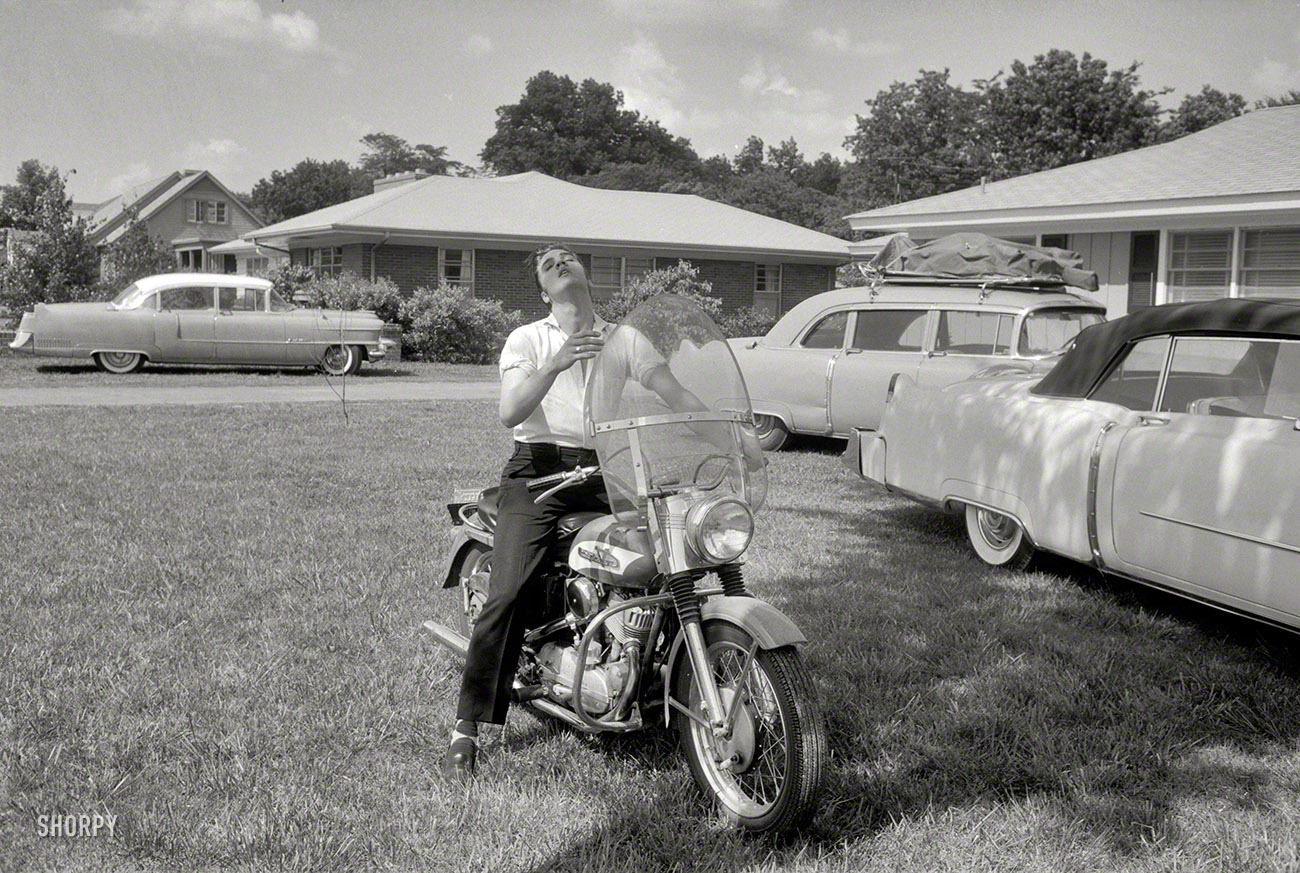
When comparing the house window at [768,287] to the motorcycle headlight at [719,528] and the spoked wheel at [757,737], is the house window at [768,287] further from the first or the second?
the motorcycle headlight at [719,528]

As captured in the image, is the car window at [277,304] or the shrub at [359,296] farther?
the shrub at [359,296]

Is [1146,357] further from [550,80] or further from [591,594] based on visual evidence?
[550,80]

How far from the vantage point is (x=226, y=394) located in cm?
1688

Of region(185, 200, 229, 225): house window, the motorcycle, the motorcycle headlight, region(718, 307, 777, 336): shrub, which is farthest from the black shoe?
region(185, 200, 229, 225): house window

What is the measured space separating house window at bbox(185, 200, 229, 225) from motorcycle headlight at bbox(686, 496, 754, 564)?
63.8 m

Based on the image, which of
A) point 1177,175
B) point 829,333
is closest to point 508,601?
point 829,333

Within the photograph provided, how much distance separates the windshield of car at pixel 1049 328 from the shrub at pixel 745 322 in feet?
64.0

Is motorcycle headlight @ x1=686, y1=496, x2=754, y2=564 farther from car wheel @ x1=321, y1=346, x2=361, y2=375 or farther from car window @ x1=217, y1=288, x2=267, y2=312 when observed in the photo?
car window @ x1=217, y1=288, x2=267, y2=312

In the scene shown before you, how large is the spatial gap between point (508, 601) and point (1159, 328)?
11.0ft

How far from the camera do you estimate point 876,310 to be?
10.9 metres

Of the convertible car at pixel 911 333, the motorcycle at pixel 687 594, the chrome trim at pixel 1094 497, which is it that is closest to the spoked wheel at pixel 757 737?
the motorcycle at pixel 687 594

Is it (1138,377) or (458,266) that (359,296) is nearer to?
(458,266)

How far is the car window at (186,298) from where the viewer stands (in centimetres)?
2011

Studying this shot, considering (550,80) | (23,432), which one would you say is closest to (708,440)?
(23,432)
